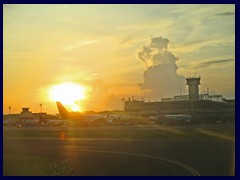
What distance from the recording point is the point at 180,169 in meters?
19.7

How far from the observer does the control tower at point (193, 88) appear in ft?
441

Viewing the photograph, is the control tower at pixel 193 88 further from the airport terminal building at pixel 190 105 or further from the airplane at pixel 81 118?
the airplane at pixel 81 118

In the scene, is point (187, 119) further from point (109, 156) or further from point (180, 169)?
point (180, 169)

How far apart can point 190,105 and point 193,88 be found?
6.52m

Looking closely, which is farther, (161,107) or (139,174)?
(161,107)

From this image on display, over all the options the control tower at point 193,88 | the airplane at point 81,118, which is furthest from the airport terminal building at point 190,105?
the airplane at point 81,118

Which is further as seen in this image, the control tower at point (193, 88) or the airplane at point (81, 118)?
the control tower at point (193, 88)

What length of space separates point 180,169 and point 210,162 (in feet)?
9.69

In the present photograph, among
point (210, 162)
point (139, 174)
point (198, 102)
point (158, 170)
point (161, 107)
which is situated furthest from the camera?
point (161, 107)

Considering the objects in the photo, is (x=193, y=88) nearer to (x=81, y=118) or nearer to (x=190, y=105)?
(x=190, y=105)

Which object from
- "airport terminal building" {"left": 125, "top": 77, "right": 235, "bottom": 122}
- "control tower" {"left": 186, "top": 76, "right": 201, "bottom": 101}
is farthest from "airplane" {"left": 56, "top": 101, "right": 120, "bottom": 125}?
"control tower" {"left": 186, "top": 76, "right": 201, "bottom": 101}

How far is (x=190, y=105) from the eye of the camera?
445ft

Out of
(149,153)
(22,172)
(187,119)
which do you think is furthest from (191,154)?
(187,119)

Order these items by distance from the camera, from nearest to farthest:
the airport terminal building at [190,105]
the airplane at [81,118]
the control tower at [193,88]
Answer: the airplane at [81,118] → the airport terminal building at [190,105] → the control tower at [193,88]
